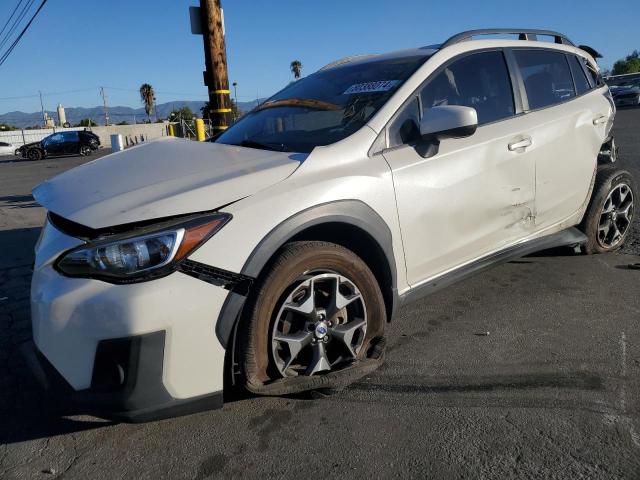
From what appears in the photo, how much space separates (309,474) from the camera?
6.65 feet

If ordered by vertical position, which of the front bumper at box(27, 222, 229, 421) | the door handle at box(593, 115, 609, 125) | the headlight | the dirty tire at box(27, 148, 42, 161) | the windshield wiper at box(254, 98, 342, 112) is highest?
the windshield wiper at box(254, 98, 342, 112)

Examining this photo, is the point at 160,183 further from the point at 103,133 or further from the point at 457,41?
the point at 103,133

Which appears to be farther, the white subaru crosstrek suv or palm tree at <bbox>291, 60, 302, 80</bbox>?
palm tree at <bbox>291, 60, 302, 80</bbox>

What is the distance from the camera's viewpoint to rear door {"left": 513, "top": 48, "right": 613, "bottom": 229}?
3.48m

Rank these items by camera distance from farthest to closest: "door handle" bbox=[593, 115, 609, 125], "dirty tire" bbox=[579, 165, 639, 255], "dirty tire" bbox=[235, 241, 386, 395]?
"dirty tire" bbox=[579, 165, 639, 255] → "door handle" bbox=[593, 115, 609, 125] → "dirty tire" bbox=[235, 241, 386, 395]

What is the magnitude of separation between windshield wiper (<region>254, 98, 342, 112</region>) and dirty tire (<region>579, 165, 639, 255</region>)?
7.68 feet

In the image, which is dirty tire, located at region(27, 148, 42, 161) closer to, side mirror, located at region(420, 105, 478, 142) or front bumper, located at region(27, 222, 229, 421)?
front bumper, located at region(27, 222, 229, 421)

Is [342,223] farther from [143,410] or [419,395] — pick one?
[143,410]

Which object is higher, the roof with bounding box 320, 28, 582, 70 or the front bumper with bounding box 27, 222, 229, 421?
the roof with bounding box 320, 28, 582, 70

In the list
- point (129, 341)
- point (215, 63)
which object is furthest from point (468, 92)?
point (215, 63)

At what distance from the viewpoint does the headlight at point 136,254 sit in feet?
6.43

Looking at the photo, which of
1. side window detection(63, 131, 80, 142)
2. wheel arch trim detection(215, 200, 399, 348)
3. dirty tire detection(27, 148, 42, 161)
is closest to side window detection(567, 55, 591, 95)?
wheel arch trim detection(215, 200, 399, 348)

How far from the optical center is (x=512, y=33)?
12.3 ft

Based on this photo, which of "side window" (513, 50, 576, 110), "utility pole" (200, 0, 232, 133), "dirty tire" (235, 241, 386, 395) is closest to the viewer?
"dirty tire" (235, 241, 386, 395)
